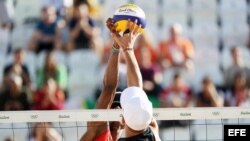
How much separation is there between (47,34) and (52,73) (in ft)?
3.15

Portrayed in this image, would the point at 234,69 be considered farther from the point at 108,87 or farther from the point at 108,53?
the point at 108,87

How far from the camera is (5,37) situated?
39.3 feet

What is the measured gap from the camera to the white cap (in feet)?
14.7

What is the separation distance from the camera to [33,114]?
6.82 meters

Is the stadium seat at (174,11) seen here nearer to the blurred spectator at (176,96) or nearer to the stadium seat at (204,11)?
the stadium seat at (204,11)

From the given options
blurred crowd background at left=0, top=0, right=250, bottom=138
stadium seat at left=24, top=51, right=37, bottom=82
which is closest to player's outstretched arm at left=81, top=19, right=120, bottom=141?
blurred crowd background at left=0, top=0, right=250, bottom=138

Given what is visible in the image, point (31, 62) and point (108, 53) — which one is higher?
point (108, 53)

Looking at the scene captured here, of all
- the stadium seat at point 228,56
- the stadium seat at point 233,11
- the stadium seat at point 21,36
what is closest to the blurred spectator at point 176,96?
the stadium seat at point 228,56

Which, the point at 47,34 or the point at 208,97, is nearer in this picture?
the point at 208,97

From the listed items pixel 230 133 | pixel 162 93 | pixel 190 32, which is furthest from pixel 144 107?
pixel 190 32

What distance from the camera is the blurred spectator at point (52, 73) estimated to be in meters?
11.0

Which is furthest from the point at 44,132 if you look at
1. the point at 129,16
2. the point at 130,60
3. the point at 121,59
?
the point at 130,60

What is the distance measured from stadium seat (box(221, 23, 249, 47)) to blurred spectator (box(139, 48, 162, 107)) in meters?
1.59

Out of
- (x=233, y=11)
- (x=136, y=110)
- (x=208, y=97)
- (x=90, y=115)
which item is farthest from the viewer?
(x=233, y=11)
